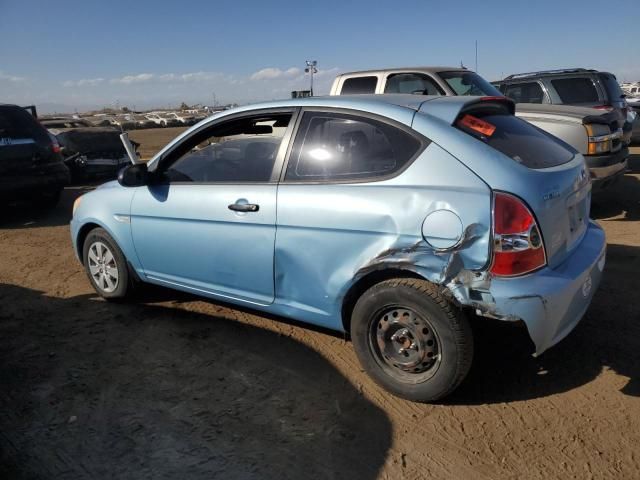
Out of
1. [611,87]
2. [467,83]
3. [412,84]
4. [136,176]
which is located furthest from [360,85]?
[136,176]

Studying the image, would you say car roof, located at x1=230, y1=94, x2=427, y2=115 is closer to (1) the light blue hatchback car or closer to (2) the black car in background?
(1) the light blue hatchback car

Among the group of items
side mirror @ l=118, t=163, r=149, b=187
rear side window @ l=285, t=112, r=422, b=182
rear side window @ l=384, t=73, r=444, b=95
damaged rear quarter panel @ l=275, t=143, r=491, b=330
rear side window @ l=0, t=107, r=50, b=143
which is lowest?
damaged rear quarter panel @ l=275, t=143, r=491, b=330

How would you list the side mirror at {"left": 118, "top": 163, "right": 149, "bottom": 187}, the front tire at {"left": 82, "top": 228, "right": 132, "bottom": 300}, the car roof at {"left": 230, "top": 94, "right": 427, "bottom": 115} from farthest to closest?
the front tire at {"left": 82, "top": 228, "right": 132, "bottom": 300} → the side mirror at {"left": 118, "top": 163, "right": 149, "bottom": 187} → the car roof at {"left": 230, "top": 94, "right": 427, "bottom": 115}

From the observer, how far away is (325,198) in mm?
3152

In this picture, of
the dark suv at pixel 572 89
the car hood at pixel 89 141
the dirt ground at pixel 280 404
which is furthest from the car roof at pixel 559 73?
the car hood at pixel 89 141

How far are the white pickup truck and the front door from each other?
4289 millimetres

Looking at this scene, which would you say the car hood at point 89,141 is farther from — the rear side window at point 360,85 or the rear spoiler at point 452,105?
the rear spoiler at point 452,105

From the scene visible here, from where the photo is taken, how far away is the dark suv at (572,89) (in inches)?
339

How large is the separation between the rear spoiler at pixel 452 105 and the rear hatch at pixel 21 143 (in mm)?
6812

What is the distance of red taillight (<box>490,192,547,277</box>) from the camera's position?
104 inches

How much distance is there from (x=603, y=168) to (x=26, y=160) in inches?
317

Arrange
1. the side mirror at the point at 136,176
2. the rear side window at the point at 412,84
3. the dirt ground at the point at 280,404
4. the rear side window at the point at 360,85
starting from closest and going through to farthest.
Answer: the dirt ground at the point at 280,404 → the side mirror at the point at 136,176 → the rear side window at the point at 412,84 → the rear side window at the point at 360,85

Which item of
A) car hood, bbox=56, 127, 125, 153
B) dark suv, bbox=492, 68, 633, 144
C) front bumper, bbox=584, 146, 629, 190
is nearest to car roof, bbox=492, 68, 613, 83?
dark suv, bbox=492, 68, 633, 144

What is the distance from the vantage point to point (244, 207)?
3.46 m
